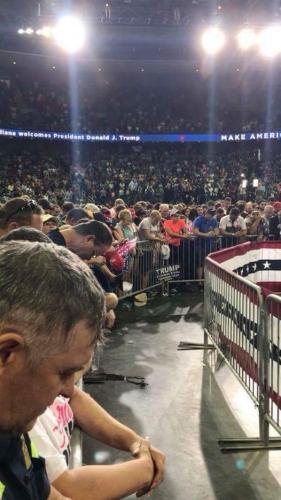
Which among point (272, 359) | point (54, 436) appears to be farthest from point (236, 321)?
point (54, 436)

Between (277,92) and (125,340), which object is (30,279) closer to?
(125,340)

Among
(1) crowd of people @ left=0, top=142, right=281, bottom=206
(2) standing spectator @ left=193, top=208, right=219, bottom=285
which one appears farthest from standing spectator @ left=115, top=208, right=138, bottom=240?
(1) crowd of people @ left=0, top=142, right=281, bottom=206

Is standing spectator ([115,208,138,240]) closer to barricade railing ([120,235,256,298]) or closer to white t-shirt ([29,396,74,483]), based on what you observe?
barricade railing ([120,235,256,298])

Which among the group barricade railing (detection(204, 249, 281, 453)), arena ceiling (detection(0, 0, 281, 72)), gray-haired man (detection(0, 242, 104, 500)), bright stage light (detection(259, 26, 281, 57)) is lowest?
barricade railing (detection(204, 249, 281, 453))

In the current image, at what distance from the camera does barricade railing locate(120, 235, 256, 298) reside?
8469 millimetres

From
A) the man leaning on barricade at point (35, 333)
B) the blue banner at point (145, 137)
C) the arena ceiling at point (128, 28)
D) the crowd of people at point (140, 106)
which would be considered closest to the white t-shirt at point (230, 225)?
the man leaning on barricade at point (35, 333)

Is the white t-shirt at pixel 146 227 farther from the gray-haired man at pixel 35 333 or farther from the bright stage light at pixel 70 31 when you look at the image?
the bright stage light at pixel 70 31

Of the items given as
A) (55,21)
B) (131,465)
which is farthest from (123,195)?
(131,465)

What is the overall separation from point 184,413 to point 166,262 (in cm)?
519

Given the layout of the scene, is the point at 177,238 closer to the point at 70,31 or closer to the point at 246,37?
the point at 246,37

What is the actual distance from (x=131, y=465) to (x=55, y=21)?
2063 cm

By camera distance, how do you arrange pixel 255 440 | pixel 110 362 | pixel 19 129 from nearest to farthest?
1. pixel 255 440
2. pixel 110 362
3. pixel 19 129

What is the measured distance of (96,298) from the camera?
88 centimetres

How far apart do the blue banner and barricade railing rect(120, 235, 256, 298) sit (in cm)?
1768
